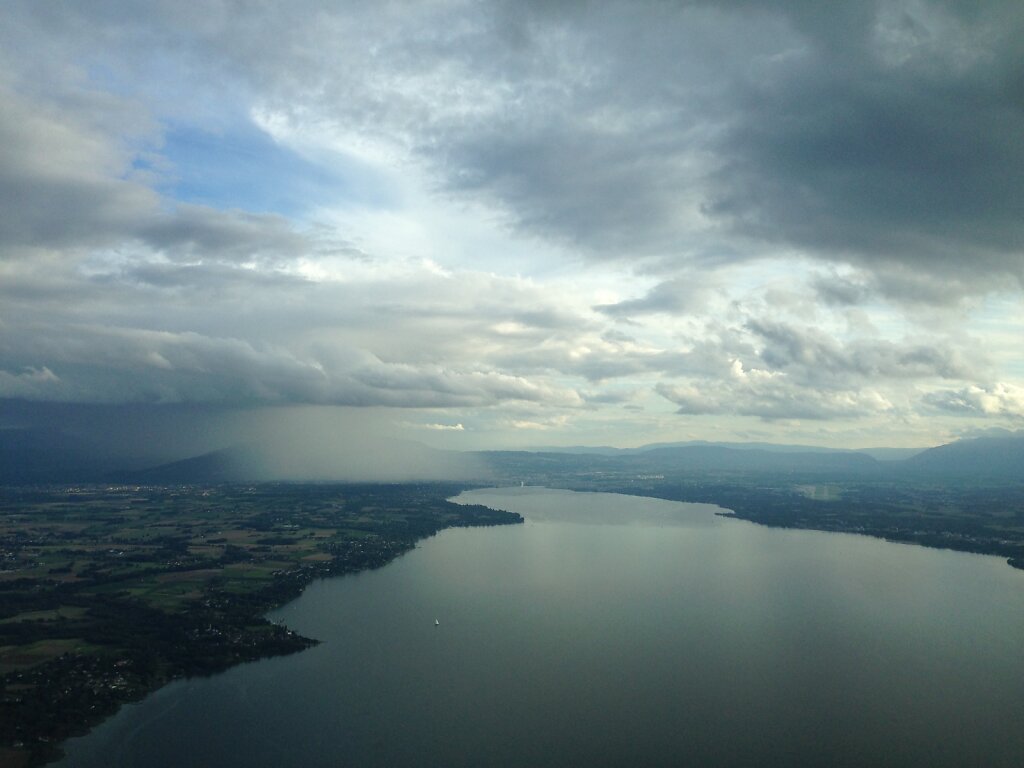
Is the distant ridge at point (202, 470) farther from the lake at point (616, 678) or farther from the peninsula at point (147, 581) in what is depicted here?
the lake at point (616, 678)

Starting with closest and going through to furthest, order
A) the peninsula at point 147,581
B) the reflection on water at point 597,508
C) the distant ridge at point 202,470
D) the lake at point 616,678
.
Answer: the lake at point 616,678 < the peninsula at point 147,581 < the reflection on water at point 597,508 < the distant ridge at point 202,470

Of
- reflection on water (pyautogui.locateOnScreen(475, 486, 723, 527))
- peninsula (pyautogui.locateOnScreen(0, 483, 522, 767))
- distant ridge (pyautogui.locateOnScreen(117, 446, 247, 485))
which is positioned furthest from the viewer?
distant ridge (pyautogui.locateOnScreen(117, 446, 247, 485))

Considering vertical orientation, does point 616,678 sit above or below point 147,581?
below

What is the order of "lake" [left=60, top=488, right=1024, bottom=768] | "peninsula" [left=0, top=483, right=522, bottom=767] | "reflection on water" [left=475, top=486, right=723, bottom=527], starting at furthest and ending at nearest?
"reflection on water" [left=475, top=486, right=723, bottom=527]
"peninsula" [left=0, top=483, right=522, bottom=767]
"lake" [left=60, top=488, right=1024, bottom=768]

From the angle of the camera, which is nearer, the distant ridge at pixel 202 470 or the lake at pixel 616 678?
the lake at pixel 616 678

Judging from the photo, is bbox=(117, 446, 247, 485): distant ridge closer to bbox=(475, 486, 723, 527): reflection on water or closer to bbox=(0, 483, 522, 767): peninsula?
bbox=(0, 483, 522, 767): peninsula

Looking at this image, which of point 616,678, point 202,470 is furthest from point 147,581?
point 202,470

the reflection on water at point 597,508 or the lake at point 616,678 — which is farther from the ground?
the reflection on water at point 597,508

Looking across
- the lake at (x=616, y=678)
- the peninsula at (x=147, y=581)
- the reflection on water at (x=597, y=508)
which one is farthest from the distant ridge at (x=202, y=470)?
the lake at (x=616, y=678)

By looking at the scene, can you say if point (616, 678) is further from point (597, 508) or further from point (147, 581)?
point (597, 508)

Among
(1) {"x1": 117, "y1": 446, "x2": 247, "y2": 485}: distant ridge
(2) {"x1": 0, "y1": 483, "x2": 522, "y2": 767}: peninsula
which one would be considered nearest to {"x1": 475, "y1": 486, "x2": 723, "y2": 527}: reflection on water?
(2) {"x1": 0, "y1": 483, "x2": 522, "y2": 767}: peninsula
